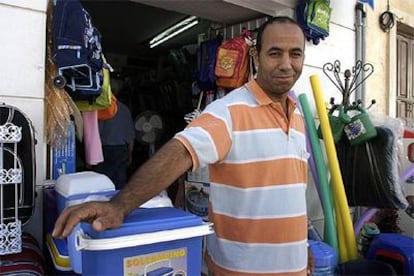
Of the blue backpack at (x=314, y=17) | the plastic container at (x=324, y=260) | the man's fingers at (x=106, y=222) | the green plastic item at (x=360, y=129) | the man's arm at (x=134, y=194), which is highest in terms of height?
the blue backpack at (x=314, y=17)

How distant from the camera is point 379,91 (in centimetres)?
492

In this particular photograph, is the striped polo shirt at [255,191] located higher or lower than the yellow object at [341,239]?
higher

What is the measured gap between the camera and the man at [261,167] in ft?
4.72

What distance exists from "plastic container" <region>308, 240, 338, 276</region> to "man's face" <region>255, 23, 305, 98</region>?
168 centimetres

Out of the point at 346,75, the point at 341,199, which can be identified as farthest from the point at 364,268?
the point at 346,75

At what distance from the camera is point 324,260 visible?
9.45 feet

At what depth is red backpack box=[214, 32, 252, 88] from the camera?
3559 millimetres

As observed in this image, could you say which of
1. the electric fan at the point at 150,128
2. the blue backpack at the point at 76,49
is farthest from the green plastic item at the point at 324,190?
the electric fan at the point at 150,128

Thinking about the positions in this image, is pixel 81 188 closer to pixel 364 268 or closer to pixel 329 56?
pixel 364 268

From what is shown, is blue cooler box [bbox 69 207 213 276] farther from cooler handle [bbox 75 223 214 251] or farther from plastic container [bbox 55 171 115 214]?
plastic container [bbox 55 171 115 214]

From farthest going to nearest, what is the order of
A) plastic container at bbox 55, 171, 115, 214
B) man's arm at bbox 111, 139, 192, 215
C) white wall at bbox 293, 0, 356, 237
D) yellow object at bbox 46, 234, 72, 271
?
1. white wall at bbox 293, 0, 356, 237
2. plastic container at bbox 55, 171, 115, 214
3. yellow object at bbox 46, 234, 72, 271
4. man's arm at bbox 111, 139, 192, 215

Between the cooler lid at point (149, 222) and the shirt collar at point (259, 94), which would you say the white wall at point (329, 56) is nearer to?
the shirt collar at point (259, 94)

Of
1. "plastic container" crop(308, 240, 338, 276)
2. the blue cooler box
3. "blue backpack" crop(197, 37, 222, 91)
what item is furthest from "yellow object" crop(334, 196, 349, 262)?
the blue cooler box

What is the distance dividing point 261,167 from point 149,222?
1.59 ft
